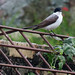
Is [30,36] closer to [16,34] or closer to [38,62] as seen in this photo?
[16,34]

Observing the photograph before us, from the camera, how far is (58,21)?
501 centimetres

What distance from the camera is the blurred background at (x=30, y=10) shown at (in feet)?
24.3

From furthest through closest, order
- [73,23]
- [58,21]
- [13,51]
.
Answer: [73,23] < [58,21] < [13,51]

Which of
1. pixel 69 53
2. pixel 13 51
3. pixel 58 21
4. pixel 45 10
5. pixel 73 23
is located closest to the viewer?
pixel 69 53

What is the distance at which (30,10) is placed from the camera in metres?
7.96

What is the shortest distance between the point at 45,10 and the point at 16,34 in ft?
9.68

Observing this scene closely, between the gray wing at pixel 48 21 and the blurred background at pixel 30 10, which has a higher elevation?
the blurred background at pixel 30 10

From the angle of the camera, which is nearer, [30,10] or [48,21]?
[48,21]

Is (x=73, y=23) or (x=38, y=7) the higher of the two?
(x=38, y=7)

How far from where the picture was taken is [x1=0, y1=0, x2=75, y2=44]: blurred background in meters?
7.41

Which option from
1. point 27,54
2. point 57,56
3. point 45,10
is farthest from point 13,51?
point 45,10

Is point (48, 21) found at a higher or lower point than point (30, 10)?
lower

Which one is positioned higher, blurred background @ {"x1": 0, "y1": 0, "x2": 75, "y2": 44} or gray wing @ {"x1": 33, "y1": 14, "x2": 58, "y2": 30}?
blurred background @ {"x1": 0, "y1": 0, "x2": 75, "y2": 44}

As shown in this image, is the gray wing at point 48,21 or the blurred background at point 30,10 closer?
the gray wing at point 48,21
